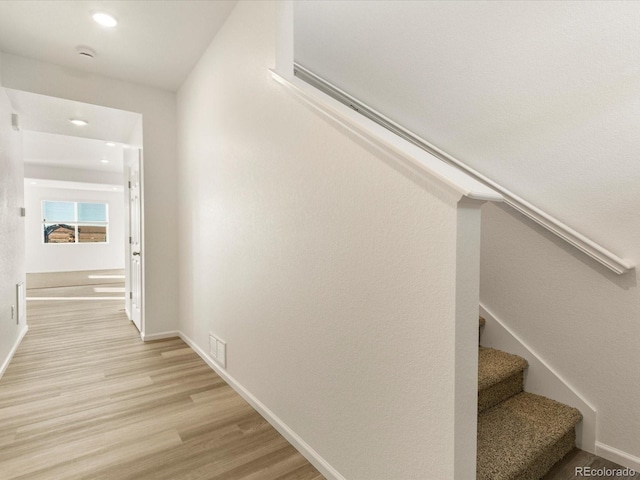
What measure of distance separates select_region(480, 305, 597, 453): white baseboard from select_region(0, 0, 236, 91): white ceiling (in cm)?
279

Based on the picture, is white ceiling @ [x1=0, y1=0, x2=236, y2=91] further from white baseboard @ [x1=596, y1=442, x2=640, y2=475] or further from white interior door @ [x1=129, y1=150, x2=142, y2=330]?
white baseboard @ [x1=596, y1=442, x2=640, y2=475]

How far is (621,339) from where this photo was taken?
5.13ft

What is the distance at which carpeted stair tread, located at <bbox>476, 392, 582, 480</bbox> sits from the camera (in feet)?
4.28

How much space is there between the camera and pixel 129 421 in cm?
195

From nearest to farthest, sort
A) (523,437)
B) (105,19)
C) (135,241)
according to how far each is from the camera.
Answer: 1. (523,437)
2. (105,19)
3. (135,241)

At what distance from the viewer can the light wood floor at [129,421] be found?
1562 millimetres

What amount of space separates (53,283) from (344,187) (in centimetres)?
852

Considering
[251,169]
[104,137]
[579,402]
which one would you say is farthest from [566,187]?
[104,137]

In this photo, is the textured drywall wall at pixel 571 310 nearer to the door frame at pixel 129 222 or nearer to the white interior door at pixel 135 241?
the door frame at pixel 129 222

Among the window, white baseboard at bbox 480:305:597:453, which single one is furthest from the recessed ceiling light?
the window

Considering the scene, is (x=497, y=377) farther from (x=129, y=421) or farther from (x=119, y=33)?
(x=119, y=33)

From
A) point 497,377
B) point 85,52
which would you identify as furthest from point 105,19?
point 497,377

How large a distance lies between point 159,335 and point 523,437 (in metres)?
3.31

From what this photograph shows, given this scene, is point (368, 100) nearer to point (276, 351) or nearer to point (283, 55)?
point (283, 55)
